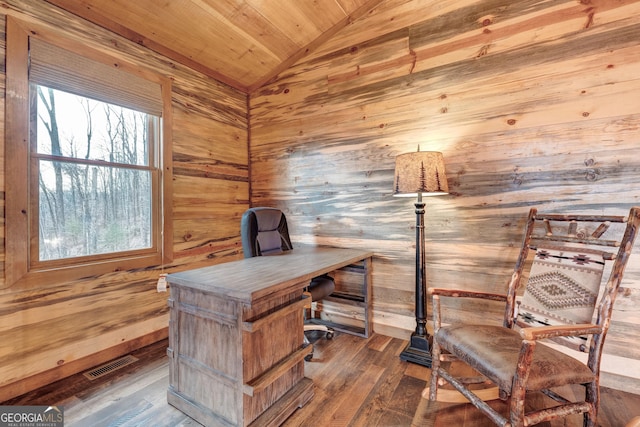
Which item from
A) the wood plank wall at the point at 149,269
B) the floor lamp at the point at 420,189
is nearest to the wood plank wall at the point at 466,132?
the floor lamp at the point at 420,189

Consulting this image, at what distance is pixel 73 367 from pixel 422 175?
9.00 ft

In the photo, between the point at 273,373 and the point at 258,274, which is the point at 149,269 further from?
the point at 273,373

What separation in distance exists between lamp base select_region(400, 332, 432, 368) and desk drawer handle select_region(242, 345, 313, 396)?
2.81 feet

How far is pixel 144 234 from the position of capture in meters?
2.40

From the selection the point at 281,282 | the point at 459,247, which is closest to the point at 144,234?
the point at 281,282

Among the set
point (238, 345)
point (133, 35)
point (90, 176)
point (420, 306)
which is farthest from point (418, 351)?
point (133, 35)

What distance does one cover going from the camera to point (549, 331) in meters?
1.18

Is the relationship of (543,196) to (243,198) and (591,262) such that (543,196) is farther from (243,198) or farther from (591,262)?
(243,198)

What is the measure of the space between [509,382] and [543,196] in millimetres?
1347

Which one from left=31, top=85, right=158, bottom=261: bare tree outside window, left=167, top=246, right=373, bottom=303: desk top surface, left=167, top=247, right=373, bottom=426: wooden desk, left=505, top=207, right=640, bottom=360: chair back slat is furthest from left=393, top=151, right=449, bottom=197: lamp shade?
left=31, top=85, right=158, bottom=261: bare tree outside window

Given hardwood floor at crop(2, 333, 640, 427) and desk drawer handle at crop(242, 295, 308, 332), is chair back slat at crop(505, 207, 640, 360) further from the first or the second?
desk drawer handle at crop(242, 295, 308, 332)

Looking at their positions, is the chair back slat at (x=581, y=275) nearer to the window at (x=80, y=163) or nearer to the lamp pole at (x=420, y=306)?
the lamp pole at (x=420, y=306)

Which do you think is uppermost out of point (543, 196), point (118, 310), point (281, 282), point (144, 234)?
point (543, 196)

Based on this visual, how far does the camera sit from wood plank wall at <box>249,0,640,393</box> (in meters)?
1.78
